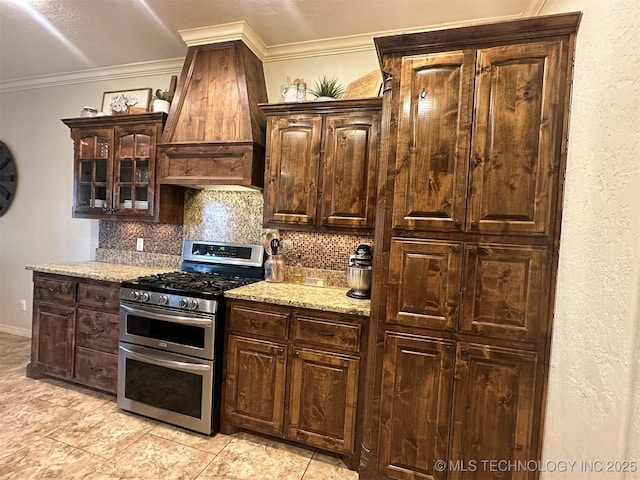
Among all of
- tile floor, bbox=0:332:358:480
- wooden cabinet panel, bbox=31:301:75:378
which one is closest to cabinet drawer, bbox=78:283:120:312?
wooden cabinet panel, bbox=31:301:75:378

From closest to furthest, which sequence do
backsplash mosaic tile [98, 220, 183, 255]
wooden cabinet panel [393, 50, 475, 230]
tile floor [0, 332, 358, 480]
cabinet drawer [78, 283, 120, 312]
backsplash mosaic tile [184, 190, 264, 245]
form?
wooden cabinet panel [393, 50, 475, 230] → tile floor [0, 332, 358, 480] → cabinet drawer [78, 283, 120, 312] → backsplash mosaic tile [184, 190, 264, 245] → backsplash mosaic tile [98, 220, 183, 255]

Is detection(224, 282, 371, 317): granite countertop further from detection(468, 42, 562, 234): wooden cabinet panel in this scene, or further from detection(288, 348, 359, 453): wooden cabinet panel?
detection(468, 42, 562, 234): wooden cabinet panel

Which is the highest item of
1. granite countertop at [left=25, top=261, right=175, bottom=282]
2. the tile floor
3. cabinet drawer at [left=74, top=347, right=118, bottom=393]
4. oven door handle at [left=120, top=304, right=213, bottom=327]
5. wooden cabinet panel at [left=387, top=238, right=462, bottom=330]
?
wooden cabinet panel at [left=387, top=238, right=462, bottom=330]

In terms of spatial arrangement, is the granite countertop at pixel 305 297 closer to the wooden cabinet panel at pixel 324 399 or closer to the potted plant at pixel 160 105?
the wooden cabinet panel at pixel 324 399

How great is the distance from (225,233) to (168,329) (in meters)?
0.98

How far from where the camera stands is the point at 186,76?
2678 millimetres

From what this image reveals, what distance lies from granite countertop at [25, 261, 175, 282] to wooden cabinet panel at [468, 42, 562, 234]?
8.19ft

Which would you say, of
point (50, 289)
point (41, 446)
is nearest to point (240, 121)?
point (50, 289)

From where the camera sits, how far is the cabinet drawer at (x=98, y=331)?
257 centimetres

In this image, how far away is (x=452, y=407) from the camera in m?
1.70

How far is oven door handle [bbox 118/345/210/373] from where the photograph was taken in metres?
2.16

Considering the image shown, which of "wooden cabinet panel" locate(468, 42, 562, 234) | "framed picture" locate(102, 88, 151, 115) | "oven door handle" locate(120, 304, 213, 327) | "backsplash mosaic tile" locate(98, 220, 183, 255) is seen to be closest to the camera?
"wooden cabinet panel" locate(468, 42, 562, 234)

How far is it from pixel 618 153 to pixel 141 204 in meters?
3.10

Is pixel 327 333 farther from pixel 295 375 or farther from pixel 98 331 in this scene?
pixel 98 331
